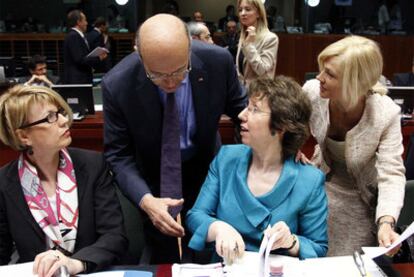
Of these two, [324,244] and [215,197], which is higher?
[215,197]

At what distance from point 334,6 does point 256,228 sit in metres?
9.18

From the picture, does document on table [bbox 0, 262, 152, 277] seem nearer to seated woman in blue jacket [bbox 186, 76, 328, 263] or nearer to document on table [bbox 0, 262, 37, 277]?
document on table [bbox 0, 262, 37, 277]

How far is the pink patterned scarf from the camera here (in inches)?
67.1

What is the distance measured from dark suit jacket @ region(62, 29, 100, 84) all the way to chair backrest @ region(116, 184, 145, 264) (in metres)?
3.92

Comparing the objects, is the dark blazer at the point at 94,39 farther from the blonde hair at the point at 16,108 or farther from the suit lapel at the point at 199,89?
the blonde hair at the point at 16,108

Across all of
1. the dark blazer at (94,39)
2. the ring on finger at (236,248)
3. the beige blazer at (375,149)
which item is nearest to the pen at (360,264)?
the beige blazer at (375,149)

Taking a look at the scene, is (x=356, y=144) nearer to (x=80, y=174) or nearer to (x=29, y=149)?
(x=80, y=174)

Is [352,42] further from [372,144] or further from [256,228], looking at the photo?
[256,228]

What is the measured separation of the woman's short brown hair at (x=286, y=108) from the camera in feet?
5.76

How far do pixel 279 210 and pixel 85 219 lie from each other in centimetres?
71

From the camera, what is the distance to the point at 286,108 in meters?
1.76

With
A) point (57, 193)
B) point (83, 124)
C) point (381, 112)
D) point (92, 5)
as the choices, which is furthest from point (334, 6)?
point (57, 193)

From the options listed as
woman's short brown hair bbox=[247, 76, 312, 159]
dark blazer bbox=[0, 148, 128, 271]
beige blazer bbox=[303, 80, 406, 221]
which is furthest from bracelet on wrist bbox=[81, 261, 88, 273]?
beige blazer bbox=[303, 80, 406, 221]

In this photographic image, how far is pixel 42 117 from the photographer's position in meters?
1.75
